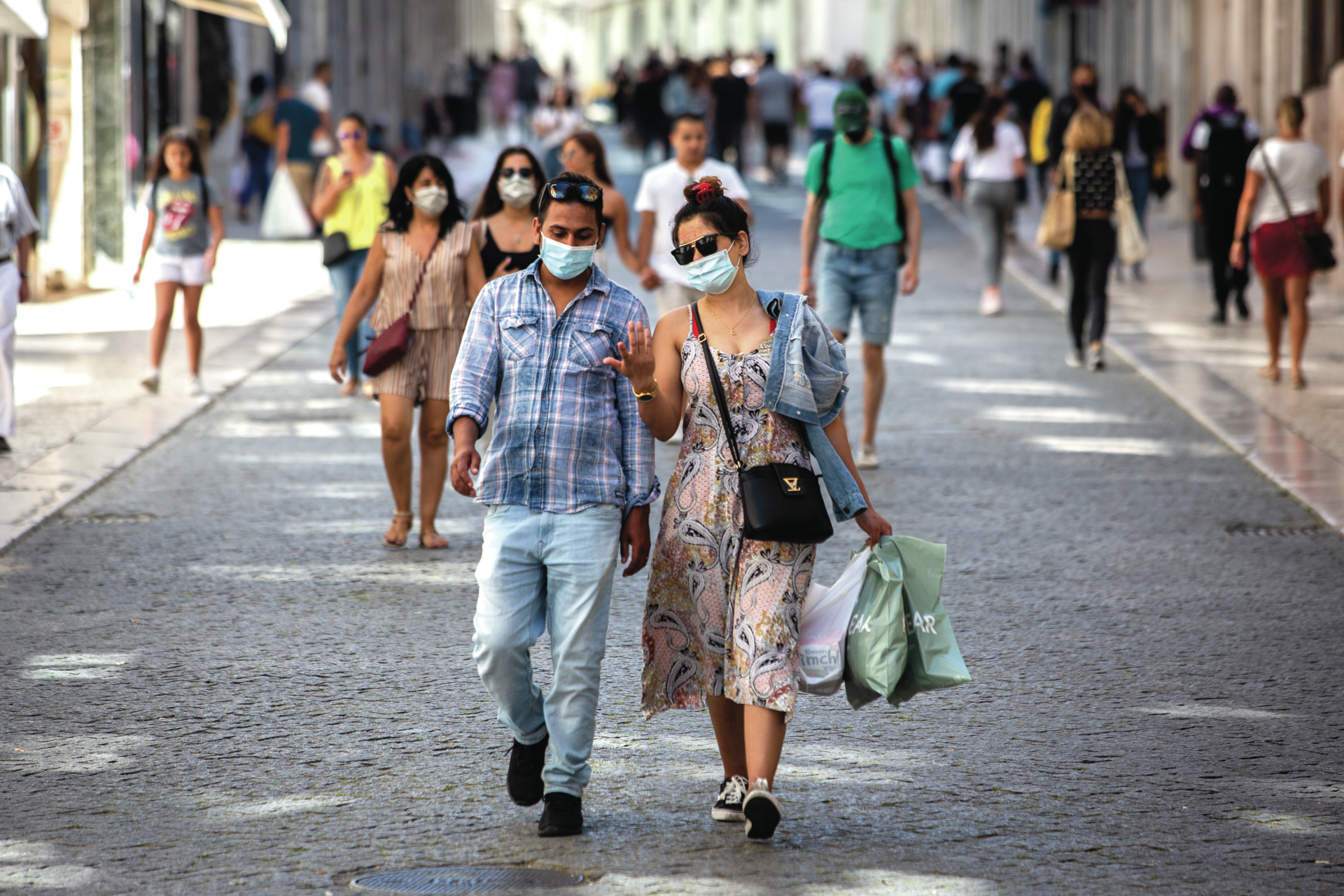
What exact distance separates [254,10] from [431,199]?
1492cm

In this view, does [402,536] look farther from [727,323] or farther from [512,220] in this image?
[727,323]

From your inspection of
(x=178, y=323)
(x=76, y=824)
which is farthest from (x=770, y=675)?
(x=178, y=323)

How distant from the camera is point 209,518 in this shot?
28.4ft

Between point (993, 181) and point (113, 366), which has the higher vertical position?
point (993, 181)

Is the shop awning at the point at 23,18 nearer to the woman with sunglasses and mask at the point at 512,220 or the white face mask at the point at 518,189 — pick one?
the woman with sunglasses and mask at the point at 512,220

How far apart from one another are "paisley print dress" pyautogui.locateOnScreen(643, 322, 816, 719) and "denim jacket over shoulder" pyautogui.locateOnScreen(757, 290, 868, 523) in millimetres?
38

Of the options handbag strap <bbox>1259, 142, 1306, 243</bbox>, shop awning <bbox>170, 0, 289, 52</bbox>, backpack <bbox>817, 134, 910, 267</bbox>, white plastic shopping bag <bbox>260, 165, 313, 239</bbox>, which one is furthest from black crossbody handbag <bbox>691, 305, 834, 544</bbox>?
white plastic shopping bag <bbox>260, 165, 313, 239</bbox>

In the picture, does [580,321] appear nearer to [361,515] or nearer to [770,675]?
[770,675]

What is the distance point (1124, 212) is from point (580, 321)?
13618 mm

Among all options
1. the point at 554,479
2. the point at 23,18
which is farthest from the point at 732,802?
the point at 23,18

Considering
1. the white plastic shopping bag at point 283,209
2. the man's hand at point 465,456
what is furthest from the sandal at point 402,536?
the white plastic shopping bag at point 283,209

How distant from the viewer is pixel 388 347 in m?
7.66

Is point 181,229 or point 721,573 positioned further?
point 181,229

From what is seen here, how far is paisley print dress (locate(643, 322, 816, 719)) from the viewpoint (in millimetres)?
4469
